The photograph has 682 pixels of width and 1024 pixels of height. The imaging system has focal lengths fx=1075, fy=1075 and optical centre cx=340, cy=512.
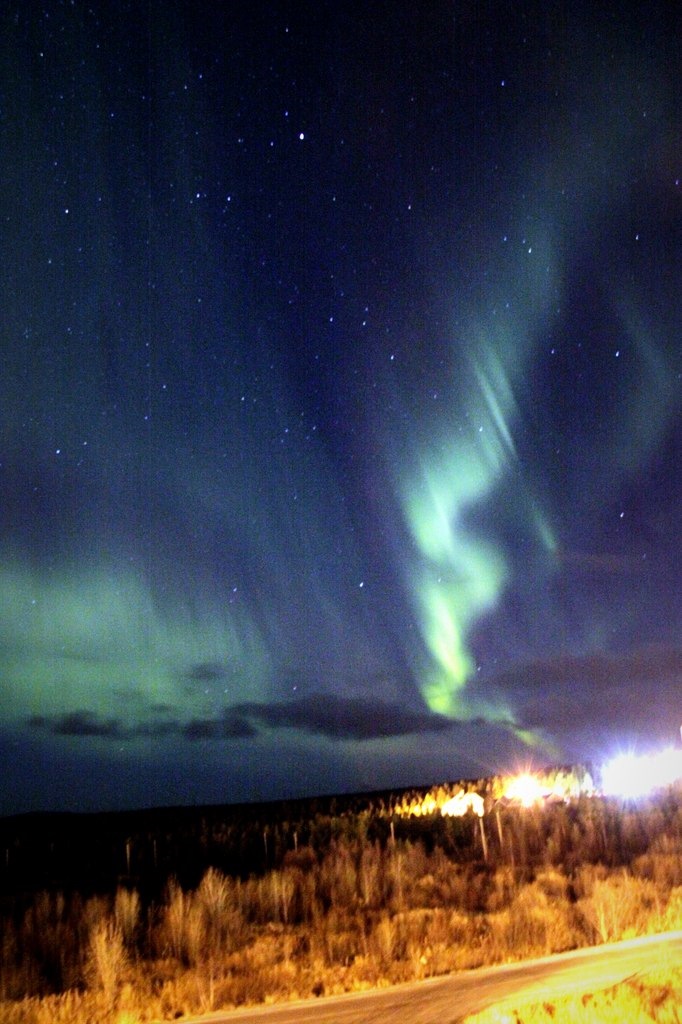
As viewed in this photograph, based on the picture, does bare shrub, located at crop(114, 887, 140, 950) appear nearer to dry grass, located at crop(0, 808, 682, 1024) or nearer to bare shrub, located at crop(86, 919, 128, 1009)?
dry grass, located at crop(0, 808, 682, 1024)

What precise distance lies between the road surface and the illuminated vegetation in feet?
3.45

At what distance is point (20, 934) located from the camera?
72.1 ft

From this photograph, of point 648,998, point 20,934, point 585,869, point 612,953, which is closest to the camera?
point 648,998

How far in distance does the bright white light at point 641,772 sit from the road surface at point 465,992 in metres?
45.1

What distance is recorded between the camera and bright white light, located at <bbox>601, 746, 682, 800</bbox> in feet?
209

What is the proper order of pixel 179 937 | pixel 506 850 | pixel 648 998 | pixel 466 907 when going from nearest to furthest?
pixel 648 998
pixel 179 937
pixel 466 907
pixel 506 850

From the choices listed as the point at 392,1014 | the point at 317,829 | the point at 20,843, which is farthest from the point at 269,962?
the point at 20,843

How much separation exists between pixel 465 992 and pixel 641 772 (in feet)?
189

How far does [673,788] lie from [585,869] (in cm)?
2847

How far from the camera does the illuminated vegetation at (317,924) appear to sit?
16.5 m

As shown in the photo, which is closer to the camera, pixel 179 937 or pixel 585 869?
pixel 179 937

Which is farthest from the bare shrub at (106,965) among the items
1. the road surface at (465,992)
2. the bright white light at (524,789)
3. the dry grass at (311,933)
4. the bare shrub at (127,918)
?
the bright white light at (524,789)

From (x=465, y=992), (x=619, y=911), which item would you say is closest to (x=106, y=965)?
(x=465, y=992)

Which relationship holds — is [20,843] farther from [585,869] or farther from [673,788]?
[585,869]
